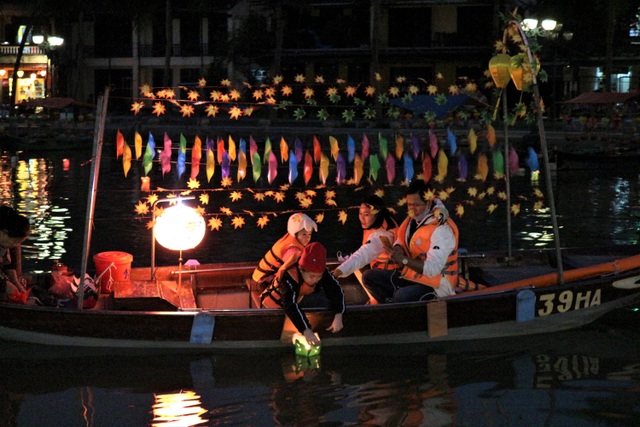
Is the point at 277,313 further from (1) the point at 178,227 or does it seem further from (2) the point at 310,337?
(1) the point at 178,227

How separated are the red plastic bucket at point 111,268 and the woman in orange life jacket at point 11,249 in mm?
890

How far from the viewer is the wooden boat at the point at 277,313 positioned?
8.77m

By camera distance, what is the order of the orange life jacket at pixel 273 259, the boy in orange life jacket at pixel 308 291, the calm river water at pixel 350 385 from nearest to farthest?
1. the calm river water at pixel 350 385
2. the boy in orange life jacket at pixel 308 291
3. the orange life jacket at pixel 273 259

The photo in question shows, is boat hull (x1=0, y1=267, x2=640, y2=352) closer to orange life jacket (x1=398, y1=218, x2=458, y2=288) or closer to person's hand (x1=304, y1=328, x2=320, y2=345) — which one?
orange life jacket (x1=398, y1=218, x2=458, y2=288)

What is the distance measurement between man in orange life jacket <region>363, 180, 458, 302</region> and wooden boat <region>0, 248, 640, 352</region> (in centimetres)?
20

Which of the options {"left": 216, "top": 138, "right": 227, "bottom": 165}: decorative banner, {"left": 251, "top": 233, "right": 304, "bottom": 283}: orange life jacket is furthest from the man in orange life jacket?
{"left": 216, "top": 138, "right": 227, "bottom": 165}: decorative banner

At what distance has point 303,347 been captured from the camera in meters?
8.66

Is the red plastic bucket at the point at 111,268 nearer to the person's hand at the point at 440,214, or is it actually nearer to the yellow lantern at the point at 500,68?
the person's hand at the point at 440,214

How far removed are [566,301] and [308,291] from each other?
2.92m

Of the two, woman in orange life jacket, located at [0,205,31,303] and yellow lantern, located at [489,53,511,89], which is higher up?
yellow lantern, located at [489,53,511,89]

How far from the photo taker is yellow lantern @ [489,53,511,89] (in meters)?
9.31

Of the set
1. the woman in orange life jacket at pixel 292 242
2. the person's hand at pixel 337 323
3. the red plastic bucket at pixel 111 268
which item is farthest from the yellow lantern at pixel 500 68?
the red plastic bucket at pixel 111 268

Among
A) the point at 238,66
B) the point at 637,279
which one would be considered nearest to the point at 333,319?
the point at 637,279

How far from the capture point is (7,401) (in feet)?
26.6
